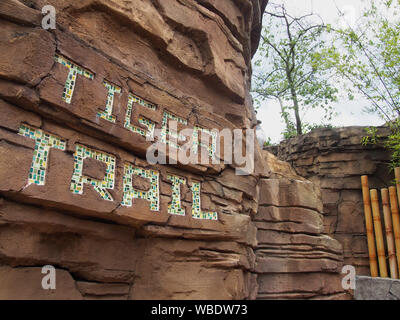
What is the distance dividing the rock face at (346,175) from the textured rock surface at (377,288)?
102 centimetres

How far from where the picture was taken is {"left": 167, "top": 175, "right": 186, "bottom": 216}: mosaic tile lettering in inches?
125

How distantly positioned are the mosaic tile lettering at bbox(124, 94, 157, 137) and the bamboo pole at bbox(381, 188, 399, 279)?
24.8ft

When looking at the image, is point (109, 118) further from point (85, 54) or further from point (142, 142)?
point (85, 54)

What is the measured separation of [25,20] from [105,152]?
42.8 inches

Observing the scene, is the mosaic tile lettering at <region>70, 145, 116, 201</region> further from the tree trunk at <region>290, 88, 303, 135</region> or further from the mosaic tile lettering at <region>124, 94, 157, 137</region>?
the tree trunk at <region>290, 88, 303, 135</region>

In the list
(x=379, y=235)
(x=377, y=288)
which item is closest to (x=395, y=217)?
(x=379, y=235)

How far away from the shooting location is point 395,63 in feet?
28.5

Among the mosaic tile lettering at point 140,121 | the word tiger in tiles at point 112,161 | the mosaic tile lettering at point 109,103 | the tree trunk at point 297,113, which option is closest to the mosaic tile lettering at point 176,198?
the word tiger in tiles at point 112,161

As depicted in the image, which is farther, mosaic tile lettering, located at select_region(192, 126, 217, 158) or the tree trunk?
the tree trunk

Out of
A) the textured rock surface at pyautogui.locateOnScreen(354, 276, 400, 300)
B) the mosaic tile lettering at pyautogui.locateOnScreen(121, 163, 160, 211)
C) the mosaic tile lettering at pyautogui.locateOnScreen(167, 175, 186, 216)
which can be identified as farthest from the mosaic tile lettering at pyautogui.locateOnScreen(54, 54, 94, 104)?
the textured rock surface at pyautogui.locateOnScreen(354, 276, 400, 300)

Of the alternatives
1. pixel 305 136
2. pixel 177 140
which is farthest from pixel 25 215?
pixel 305 136

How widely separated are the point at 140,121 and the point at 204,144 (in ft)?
2.79

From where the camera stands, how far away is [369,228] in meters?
8.95

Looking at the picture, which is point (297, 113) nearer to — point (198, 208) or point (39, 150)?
point (198, 208)
